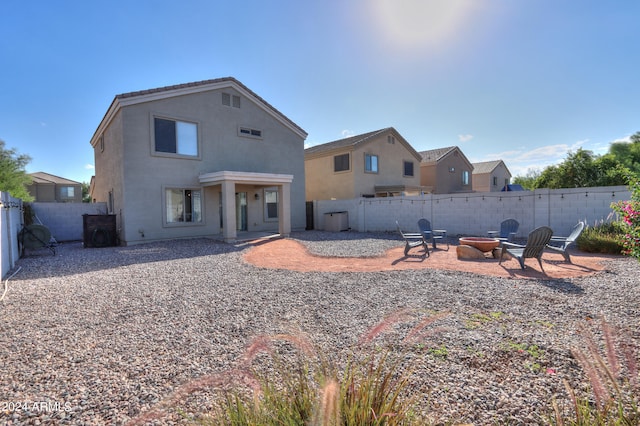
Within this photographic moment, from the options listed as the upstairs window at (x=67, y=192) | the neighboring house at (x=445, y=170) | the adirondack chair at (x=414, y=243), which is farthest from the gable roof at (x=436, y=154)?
the upstairs window at (x=67, y=192)

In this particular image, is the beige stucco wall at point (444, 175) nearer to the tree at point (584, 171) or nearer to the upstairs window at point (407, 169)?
the upstairs window at point (407, 169)

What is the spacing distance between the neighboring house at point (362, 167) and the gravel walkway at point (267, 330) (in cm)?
1568

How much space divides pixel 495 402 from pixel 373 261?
6.87 metres

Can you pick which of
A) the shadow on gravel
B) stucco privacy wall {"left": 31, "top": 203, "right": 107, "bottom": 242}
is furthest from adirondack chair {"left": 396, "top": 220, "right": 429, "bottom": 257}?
stucco privacy wall {"left": 31, "top": 203, "right": 107, "bottom": 242}

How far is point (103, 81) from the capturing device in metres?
14.9

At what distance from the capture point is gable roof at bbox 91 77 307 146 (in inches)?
521

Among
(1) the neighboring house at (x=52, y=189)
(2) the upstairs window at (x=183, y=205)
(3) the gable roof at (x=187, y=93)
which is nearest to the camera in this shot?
(3) the gable roof at (x=187, y=93)

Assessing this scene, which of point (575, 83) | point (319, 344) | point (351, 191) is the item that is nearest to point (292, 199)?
point (351, 191)

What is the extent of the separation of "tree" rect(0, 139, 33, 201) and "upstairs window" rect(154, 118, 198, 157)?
75.5 ft

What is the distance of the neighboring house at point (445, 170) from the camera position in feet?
99.5

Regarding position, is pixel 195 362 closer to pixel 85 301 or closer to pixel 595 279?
pixel 85 301

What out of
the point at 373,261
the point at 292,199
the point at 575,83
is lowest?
the point at 373,261

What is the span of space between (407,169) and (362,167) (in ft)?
20.5

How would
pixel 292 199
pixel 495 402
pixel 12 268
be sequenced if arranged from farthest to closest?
pixel 292 199, pixel 12 268, pixel 495 402
